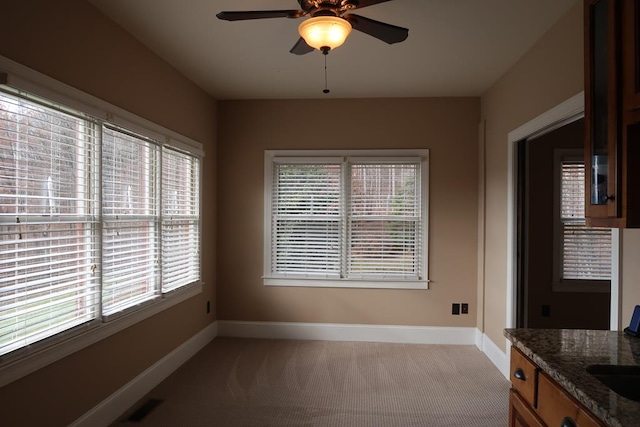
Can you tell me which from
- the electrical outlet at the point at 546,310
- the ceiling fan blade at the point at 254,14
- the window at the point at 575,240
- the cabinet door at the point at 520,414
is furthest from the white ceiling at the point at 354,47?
the electrical outlet at the point at 546,310

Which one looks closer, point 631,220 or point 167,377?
point 631,220

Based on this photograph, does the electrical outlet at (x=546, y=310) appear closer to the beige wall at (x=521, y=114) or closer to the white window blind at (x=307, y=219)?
the beige wall at (x=521, y=114)

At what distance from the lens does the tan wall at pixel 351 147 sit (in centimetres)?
428

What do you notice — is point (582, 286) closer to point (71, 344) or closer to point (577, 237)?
point (577, 237)

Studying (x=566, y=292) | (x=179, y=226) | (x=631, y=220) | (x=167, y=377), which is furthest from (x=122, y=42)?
(x=566, y=292)

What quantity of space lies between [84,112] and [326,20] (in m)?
1.52

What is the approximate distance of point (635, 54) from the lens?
4.55 ft

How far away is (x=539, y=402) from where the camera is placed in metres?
1.44

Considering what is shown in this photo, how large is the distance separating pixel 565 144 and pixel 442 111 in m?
1.36

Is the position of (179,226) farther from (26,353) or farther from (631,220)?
(631,220)

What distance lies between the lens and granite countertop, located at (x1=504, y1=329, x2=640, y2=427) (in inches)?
41.8

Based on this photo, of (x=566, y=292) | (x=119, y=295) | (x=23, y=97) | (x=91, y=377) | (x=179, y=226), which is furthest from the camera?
(x=566, y=292)

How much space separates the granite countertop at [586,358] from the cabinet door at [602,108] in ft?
1.71

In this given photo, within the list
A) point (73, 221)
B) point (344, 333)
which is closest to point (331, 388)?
point (344, 333)
